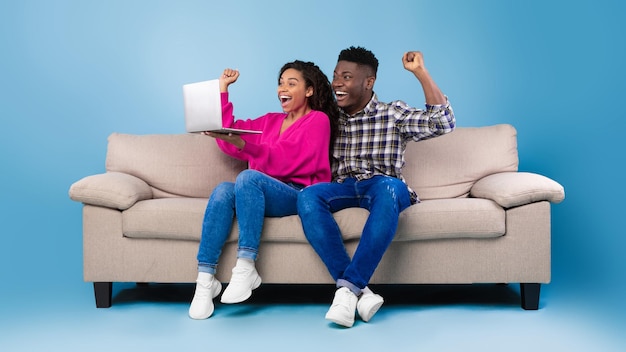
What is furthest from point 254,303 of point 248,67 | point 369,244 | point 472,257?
point 248,67

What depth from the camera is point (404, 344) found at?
2.79 m

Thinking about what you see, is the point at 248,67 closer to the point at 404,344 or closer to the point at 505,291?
the point at 505,291

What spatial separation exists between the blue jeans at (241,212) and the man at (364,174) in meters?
0.13

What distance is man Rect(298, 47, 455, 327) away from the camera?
3.00 meters

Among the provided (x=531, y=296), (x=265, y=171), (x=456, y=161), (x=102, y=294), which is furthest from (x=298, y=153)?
(x=531, y=296)

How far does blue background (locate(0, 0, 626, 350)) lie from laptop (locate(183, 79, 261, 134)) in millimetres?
1488

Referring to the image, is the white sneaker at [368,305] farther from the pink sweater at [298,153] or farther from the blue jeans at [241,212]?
the pink sweater at [298,153]

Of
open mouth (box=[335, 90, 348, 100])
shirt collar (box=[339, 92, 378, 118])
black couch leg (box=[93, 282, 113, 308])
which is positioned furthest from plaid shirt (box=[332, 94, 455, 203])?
black couch leg (box=[93, 282, 113, 308])

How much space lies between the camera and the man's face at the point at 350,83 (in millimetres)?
3471

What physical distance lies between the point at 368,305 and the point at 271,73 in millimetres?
1935

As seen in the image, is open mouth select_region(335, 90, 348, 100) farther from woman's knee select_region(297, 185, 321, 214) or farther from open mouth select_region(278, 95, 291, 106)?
woman's knee select_region(297, 185, 321, 214)

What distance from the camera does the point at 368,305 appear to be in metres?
3.00

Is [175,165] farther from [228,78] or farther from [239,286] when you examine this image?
[239,286]

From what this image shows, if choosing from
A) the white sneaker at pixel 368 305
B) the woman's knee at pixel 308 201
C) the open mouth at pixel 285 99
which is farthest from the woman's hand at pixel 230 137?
the white sneaker at pixel 368 305
